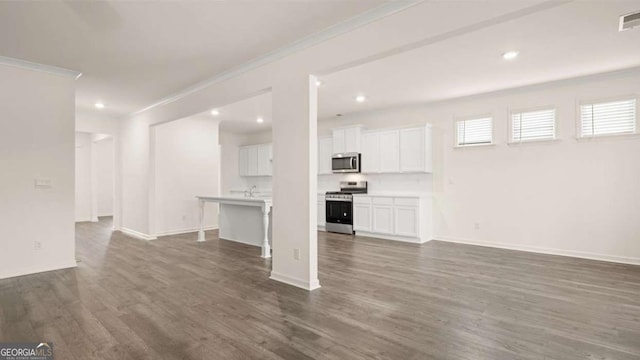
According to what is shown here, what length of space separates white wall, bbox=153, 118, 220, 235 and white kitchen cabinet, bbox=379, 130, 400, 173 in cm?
418

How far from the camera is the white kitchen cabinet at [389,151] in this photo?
676 centimetres

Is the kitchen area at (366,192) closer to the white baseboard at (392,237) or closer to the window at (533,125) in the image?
the white baseboard at (392,237)

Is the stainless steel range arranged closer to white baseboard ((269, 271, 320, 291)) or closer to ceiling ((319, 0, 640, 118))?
ceiling ((319, 0, 640, 118))

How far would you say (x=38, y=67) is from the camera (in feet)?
14.2

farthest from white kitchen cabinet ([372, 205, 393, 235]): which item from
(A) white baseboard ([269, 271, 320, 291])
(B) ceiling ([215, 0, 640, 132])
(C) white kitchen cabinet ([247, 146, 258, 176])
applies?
(C) white kitchen cabinet ([247, 146, 258, 176])

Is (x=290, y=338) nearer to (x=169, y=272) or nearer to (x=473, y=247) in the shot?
(x=169, y=272)

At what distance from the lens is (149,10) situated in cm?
292

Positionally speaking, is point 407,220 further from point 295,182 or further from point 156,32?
point 156,32

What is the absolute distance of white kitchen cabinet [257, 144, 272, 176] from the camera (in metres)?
8.97

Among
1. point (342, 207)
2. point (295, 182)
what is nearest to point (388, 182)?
point (342, 207)

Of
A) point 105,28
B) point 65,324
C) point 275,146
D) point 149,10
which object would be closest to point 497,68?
point 275,146

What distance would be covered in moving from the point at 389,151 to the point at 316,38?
152 inches

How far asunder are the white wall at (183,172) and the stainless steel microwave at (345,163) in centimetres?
305

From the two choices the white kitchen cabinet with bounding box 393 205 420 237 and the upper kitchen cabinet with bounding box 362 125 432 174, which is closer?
the white kitchen cabinet with bounding box 393 205 420 237
